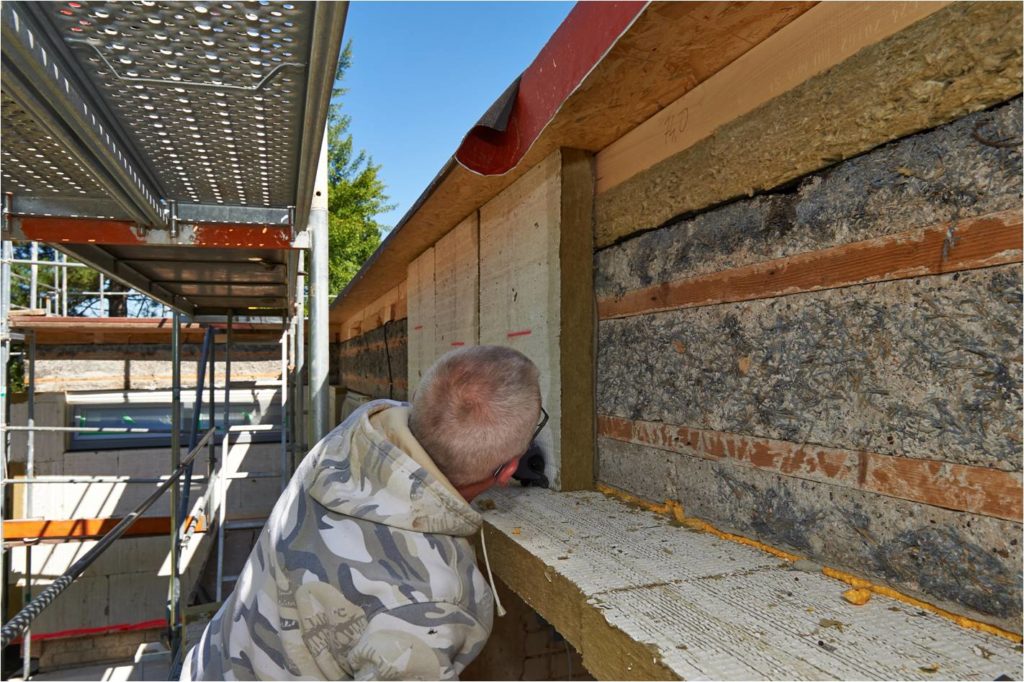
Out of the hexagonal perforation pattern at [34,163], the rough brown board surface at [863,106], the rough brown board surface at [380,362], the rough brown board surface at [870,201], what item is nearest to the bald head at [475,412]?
the rough brown board surface at [870,201]

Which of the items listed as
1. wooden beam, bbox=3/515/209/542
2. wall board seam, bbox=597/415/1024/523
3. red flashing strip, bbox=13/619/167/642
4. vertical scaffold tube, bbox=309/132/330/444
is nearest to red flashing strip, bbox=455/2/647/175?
wall board seam, bbox=597/415/1024/523

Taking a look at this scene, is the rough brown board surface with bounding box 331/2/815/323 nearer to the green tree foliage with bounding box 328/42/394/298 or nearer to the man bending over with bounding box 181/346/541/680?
the man bending over with bounding box 181/346/541/680

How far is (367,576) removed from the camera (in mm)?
1309

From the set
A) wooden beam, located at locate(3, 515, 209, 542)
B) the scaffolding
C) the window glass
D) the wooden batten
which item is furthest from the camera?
the window glass

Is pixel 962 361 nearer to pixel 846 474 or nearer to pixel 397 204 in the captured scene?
pixel 846 474

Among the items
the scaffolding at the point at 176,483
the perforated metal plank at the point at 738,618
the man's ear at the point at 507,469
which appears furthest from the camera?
the scaffolding at the point at 176,483

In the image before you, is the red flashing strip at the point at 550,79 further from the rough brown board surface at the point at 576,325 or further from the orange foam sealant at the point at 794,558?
the orange foam sealant at the point at 794,558

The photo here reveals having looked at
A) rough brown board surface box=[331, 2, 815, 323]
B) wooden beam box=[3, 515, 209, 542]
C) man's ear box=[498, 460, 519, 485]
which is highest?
rough brown board surface box=[331, 2, 815, 323]

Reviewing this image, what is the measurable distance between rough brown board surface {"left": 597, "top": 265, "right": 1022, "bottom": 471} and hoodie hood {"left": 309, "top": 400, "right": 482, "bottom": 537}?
2.82 feet

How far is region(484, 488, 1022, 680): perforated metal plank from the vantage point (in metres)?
1.01

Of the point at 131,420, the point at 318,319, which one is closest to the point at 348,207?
the point at 131,420

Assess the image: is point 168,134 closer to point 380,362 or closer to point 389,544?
point 389,544

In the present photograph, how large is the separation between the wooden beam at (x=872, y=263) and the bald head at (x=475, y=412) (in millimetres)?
671

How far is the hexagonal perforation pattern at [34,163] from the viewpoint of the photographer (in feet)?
6.47
